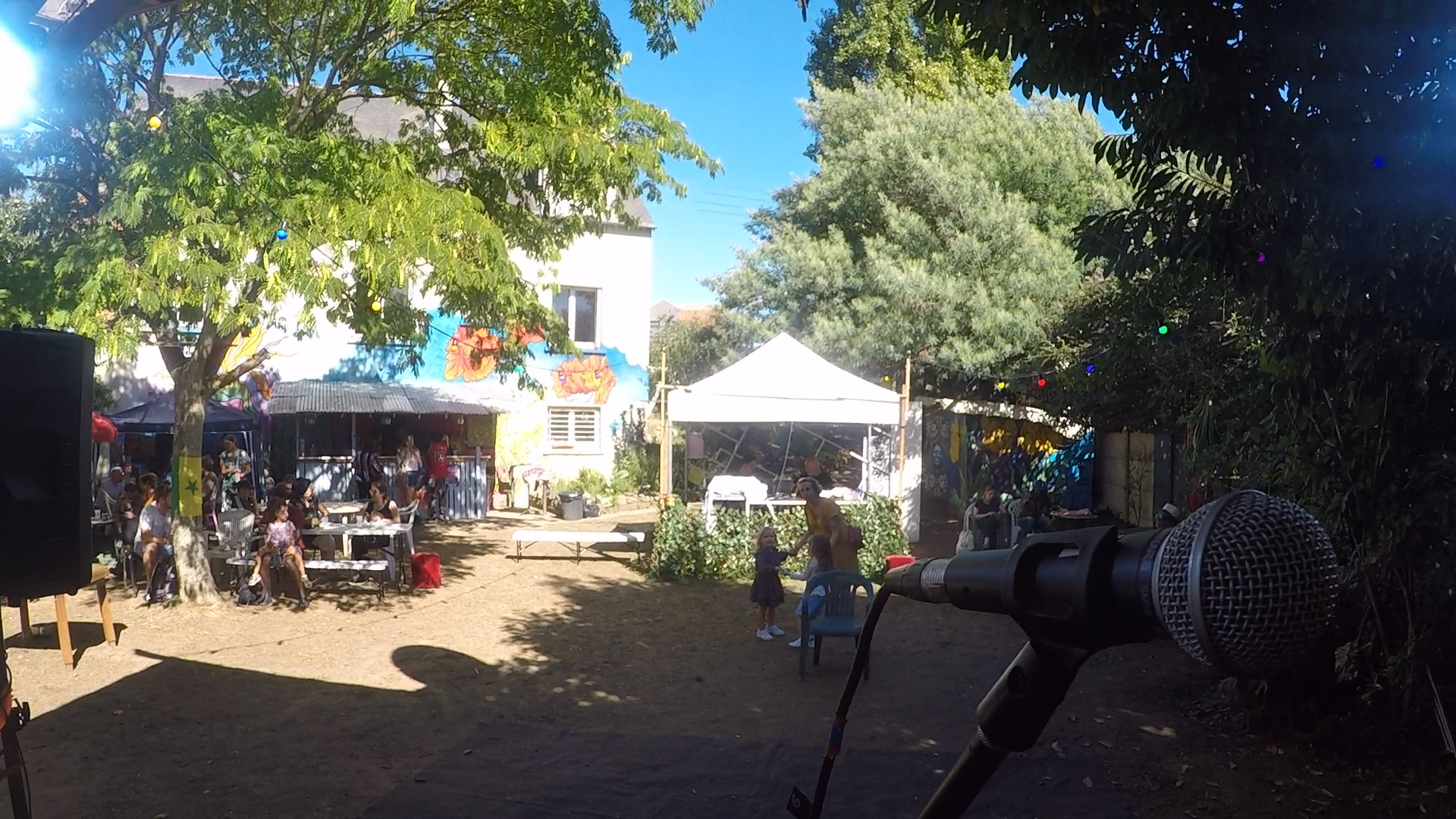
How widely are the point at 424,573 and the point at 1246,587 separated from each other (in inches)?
475

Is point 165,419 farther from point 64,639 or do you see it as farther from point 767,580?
point 767,580

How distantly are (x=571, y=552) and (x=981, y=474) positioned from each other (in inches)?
308

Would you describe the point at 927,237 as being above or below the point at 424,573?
above

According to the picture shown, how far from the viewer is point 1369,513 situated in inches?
228

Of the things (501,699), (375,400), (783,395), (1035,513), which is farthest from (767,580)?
(375,400)

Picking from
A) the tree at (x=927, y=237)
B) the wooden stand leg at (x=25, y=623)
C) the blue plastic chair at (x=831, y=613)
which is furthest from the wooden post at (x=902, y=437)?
the wooden stand leg at (x=25, y=623)

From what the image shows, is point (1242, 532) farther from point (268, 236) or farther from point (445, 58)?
point (445, 58)

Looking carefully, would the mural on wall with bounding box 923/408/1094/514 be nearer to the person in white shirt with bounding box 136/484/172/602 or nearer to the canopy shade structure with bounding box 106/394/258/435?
the person in white shirt with bounding box 136/484/172/602

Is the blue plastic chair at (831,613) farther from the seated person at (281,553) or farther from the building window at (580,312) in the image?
the building window at (580,312)

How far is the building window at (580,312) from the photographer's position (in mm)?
22703

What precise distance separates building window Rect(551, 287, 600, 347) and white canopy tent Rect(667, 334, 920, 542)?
874 centimetres

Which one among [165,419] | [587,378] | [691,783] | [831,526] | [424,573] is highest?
[587,378]

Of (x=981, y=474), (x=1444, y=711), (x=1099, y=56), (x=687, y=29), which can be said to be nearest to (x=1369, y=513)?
(x=1444, y=711)

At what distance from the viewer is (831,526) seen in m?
9.41
